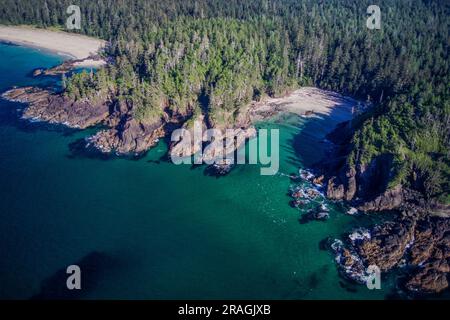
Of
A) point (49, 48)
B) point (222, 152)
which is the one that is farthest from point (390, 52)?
point (49, 48)

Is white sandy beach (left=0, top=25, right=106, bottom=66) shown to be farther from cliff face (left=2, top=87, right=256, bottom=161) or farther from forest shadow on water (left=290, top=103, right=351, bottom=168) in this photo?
forest shadow on water (left=290, top=103, right=351, bottom=168)

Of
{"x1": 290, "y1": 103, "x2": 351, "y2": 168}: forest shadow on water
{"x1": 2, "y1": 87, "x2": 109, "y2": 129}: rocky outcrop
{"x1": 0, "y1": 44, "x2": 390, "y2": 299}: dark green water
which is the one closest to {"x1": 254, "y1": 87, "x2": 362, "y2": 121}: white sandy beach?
{"x1": 290, "y1": 103, "x2": 351, "y2": 168}: forest shadow on water

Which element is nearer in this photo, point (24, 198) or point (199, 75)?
point (24, 198)

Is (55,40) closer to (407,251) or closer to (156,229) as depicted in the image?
(156,229)

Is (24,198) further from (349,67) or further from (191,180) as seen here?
(349,67)

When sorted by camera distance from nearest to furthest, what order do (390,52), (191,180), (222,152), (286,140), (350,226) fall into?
1. (350,226)
2. (191,180)
3. (222,152)
4. (286,140)
5. (390,52)
